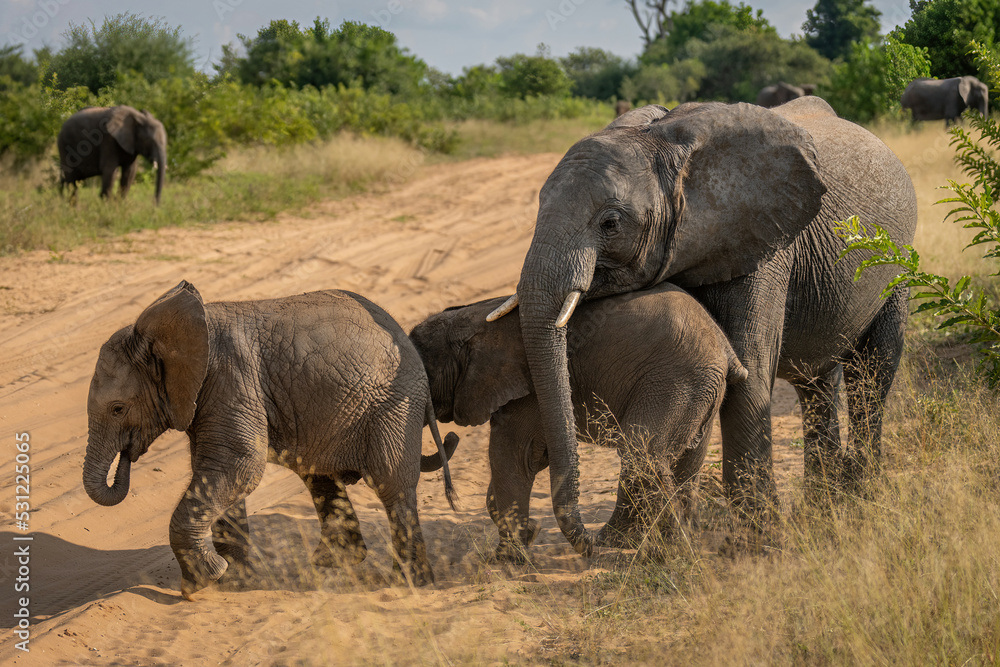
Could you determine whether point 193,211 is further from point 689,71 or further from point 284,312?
point 689,71

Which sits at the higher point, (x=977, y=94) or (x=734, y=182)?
(x=977, y=94)

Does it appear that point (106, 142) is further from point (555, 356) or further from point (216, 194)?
point (555, 356)

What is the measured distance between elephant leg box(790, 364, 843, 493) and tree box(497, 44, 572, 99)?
28317 millimetres

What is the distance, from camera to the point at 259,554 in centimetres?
543

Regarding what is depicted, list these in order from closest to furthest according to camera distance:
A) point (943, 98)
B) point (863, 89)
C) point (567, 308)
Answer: point (567, 308)
point (863, 89)
point (943, 98)

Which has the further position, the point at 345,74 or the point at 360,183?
the point at 345,74

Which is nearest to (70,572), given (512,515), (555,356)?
(512,515)

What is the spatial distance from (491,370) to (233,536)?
1758 millimetres

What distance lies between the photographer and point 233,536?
5191mm

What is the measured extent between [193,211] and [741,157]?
403 inches

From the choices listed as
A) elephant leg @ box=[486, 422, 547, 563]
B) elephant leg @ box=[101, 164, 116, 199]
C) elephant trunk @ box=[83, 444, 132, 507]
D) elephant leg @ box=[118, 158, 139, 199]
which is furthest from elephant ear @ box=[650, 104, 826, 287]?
elephant leg @ box=[118, 158, 139, 199]

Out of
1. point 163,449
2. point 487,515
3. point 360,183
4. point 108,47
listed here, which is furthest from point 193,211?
point 487,515

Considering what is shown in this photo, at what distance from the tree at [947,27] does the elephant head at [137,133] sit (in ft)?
33.8

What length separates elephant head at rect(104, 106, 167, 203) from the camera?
13.8m
